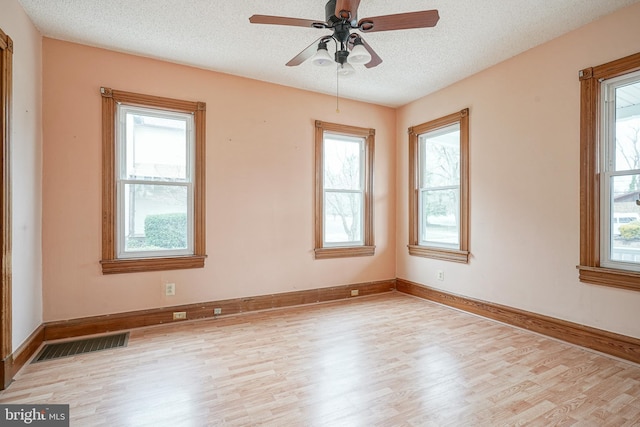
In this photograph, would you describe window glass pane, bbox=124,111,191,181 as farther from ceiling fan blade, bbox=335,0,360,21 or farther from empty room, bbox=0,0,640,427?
ceiling fan blade, bbox=335,0,360,21

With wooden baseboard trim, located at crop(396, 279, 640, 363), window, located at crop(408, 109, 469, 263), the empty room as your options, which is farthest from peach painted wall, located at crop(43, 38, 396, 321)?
wooden baseboard trim, located at crop(396, 279, 640, 363)

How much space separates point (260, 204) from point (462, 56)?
2.83 metres

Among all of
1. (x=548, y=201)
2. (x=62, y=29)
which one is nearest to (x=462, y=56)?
(x=548, y=201)

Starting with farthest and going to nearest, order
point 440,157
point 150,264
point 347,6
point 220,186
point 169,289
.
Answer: point 440,157 → point 220,186 → point 169,289 → point 150,264 → point 347,6

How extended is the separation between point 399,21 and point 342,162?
2584 mm

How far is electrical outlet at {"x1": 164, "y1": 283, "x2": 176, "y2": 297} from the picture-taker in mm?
3516

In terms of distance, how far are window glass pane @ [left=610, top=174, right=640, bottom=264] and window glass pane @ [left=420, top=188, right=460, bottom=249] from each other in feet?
5.21

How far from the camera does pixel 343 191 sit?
4656 mm

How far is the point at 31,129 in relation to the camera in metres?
2.79

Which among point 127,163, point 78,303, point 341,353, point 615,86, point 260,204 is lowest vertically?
point 341,353

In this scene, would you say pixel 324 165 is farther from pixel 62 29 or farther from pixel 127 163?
pixel 62 29

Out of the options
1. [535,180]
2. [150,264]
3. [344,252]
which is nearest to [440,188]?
[535,180]

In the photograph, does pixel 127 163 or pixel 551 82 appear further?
pixel 127 163

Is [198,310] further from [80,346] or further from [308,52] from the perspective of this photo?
[308,52]
